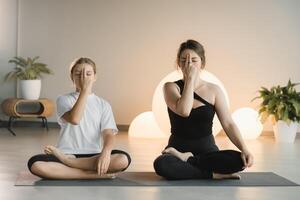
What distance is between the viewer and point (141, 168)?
366 centimetres

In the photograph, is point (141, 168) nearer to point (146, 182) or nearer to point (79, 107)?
point (146, 182)

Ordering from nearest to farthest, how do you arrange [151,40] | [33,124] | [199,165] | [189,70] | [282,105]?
[189,70] < [199,165] < [282,105] < [151,40] < [33,124]

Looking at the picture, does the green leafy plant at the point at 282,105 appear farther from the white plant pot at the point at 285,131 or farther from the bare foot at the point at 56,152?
the bare foot at the point at 56,152

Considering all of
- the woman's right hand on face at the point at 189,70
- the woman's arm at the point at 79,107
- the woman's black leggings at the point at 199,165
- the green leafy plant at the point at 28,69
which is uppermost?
the woman's right hand on face at the point at 189,70

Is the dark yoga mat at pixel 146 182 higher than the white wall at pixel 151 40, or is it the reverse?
the white wall at pixel 151 40

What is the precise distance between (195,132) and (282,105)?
2896 millimetres

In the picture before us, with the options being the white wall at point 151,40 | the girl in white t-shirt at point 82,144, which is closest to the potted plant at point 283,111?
the white wall at point 151,40

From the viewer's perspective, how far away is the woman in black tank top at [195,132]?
3.02 meters

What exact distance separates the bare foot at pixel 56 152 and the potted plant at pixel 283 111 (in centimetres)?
340

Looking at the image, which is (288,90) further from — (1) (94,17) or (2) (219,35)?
(1) (94,17)

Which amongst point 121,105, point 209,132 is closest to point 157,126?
point 121,105

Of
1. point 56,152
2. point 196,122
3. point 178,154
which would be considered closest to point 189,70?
point 196,122

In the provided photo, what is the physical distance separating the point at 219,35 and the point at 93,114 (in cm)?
395

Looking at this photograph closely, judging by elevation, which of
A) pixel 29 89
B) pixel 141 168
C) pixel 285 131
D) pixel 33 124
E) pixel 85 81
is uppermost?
pixel 85 81
